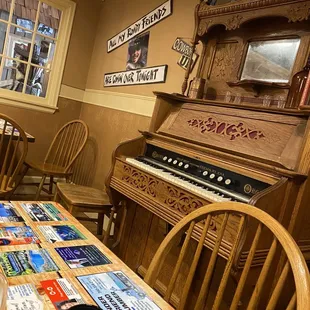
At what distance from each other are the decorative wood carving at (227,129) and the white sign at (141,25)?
1255 millimetres

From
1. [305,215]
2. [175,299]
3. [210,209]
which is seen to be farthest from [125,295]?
[175,299]

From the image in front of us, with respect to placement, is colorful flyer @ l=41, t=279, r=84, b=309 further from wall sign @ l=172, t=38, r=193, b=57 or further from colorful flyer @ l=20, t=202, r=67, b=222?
wall sign @ l=172, t=38, r=193, b=57

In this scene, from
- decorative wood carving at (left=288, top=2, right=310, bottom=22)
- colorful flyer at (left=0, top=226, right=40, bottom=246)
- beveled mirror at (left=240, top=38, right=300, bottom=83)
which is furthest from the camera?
beveled mirror at (left=240, top=38, right=300, bottom=83)

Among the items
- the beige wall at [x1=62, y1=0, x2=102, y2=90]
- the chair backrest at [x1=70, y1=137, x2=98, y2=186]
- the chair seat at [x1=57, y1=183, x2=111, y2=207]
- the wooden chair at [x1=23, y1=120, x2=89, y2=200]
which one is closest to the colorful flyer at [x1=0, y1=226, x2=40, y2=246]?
the chair seat at [x1=57, y1=183, x2=111, y2=207]

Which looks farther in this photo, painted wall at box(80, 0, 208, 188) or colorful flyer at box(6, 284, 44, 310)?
painted wall at box(80, 0, 208, 188)

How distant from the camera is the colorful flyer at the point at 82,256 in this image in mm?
783

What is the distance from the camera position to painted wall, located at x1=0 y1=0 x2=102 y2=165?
3.67 metres

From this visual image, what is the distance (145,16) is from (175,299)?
94.4 inches

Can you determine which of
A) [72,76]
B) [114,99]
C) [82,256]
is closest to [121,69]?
[114,99]

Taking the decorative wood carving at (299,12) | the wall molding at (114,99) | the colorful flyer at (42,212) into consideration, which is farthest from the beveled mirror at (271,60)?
the colorful flyer at (42,212)

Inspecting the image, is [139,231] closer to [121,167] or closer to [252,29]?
[121,167]

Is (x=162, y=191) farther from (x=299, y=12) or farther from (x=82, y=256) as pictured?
(x=299, y=12)

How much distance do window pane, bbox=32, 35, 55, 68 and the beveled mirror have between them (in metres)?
2.61

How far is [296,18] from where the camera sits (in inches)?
61.4
